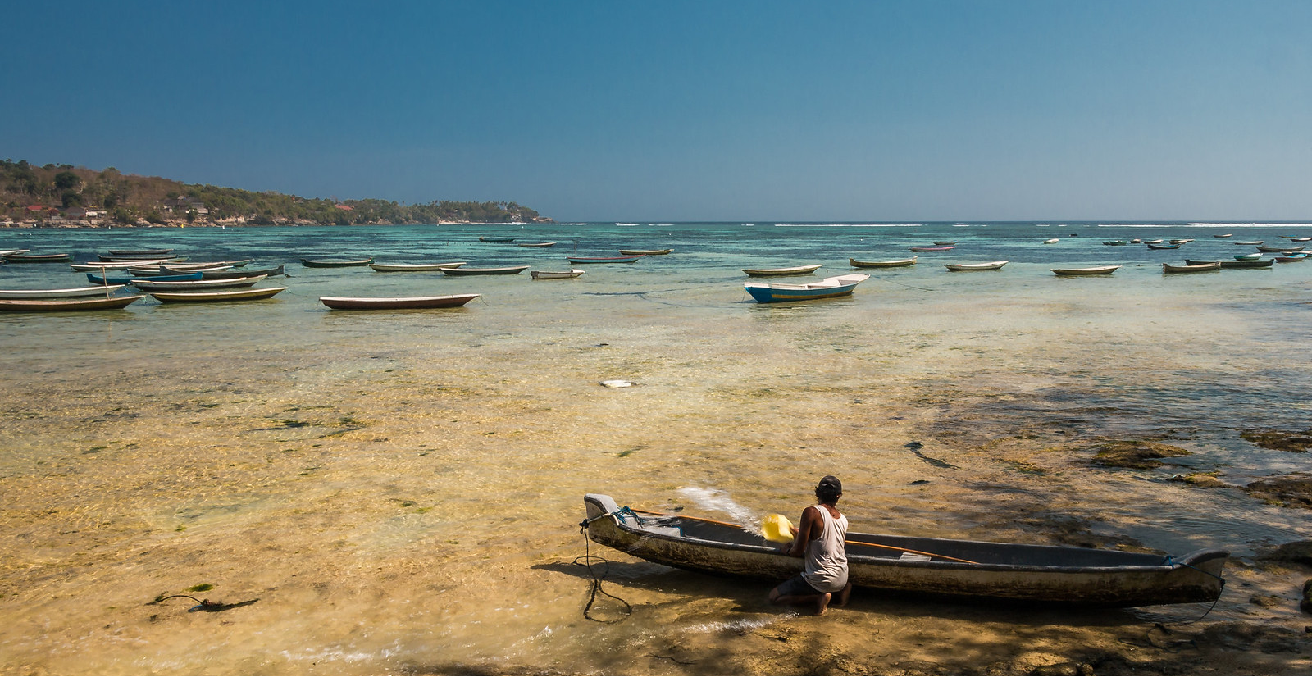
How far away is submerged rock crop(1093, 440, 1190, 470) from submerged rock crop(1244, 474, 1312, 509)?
97 centimetres

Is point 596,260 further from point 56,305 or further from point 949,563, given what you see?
point 949,563

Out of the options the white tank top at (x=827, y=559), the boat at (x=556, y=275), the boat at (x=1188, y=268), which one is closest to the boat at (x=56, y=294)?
the boat at (x=556, y=275)

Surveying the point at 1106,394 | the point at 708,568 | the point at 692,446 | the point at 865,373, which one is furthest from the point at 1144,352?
the point at 708,568

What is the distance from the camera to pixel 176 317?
25031mm

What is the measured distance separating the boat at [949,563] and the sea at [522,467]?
0.29 metres

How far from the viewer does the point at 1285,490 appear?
772cm

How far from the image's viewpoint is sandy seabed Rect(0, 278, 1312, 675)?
5.12 m

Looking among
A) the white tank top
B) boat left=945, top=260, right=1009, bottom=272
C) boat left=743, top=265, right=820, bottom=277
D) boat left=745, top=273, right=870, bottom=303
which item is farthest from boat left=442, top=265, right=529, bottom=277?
the white tank top

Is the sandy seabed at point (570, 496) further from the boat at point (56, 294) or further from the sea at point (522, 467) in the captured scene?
the boat at point (56, 294)

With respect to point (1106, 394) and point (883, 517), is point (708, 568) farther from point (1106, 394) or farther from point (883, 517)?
point (1106, 394)

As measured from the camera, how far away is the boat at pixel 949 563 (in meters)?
5.04

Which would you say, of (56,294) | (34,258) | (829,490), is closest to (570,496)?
(829,490)

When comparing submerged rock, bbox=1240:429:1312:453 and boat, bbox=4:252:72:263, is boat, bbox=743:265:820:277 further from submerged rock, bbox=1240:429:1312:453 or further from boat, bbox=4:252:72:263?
boat, bbox=4:252:72:263

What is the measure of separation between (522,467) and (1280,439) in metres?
9.37
